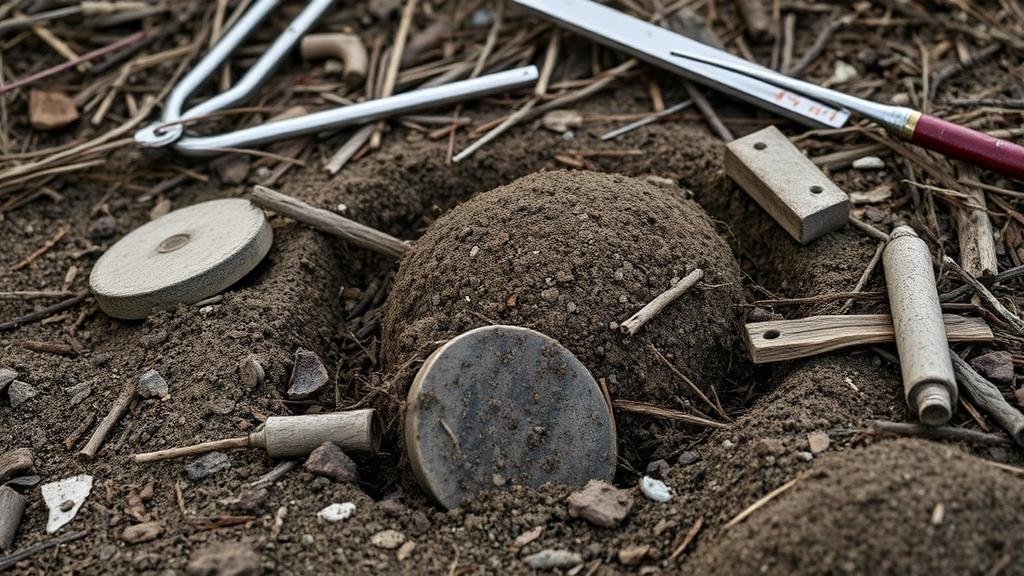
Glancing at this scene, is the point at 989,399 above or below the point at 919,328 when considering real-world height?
below

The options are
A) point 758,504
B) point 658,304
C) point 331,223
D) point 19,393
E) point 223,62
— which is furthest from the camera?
point 223,62

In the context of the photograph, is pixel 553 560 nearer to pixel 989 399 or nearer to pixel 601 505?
pixel 601 505

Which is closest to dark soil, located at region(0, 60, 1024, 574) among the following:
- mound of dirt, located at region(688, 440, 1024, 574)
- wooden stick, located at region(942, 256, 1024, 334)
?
mound of dirt, located at region(688, 440, 1024, 574)

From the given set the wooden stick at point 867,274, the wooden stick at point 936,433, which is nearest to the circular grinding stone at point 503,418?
the wooden stick at point 936,433

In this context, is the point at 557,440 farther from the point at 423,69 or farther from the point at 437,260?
the point at 423,69

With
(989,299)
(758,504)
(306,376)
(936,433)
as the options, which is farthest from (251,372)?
(989,299)

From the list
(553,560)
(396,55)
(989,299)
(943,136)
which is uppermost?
(396,55)

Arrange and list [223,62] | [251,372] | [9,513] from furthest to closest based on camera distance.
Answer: [223,62] < [251,372] < [9,513]

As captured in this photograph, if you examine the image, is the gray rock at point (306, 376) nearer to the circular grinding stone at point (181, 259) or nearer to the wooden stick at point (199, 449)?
the wooden stick at point (199, 449)

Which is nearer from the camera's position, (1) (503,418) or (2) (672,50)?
(1) (503,418)
